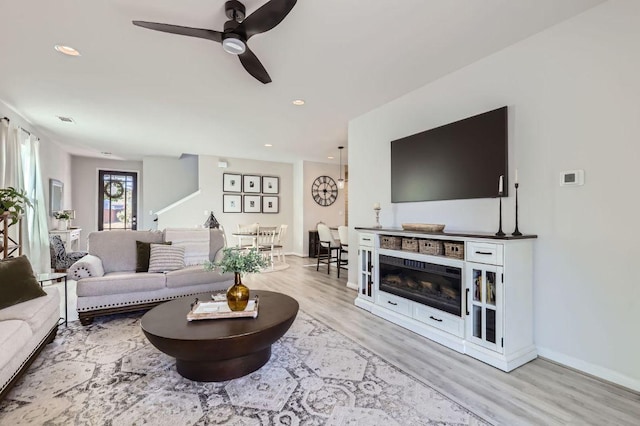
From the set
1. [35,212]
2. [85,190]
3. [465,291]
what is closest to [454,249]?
[465,291]

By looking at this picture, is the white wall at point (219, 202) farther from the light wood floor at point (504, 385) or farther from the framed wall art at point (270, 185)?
the light wood floor at point (504, 385)

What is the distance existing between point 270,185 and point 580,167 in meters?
6.97

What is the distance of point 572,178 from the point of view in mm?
2311

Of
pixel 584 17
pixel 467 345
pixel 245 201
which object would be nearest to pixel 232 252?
pixel 467 345

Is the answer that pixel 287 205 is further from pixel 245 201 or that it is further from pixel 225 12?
pixel 225 12

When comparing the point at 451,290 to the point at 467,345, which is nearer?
the point at 467,345

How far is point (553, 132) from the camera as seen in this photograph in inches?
95.3

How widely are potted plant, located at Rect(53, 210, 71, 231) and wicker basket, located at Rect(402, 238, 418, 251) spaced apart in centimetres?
663

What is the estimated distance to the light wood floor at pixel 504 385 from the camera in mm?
1764

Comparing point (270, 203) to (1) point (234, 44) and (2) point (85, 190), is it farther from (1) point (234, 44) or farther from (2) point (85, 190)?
(1) point (234, 44)

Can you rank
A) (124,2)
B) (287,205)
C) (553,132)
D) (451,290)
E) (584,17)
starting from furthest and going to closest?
(287,205) → (451,290) → (553,132) → (584,17) → (124,2)

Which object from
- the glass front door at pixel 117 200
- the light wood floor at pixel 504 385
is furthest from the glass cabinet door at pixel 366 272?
the glass front door at pixel 117 200

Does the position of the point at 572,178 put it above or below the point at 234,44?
below

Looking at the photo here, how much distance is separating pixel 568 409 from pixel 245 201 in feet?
23.9
